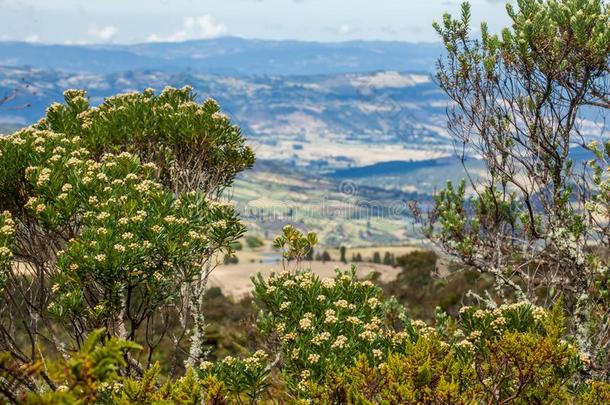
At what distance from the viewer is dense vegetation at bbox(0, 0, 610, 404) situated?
6.95 m

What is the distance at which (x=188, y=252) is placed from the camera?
28.3 feet

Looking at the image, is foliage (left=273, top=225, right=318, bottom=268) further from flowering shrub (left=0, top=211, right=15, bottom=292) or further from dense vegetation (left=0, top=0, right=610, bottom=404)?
flowering shrub (left=0, top=211, right=15, bottom=292)

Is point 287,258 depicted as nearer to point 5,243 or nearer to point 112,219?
point 112,219

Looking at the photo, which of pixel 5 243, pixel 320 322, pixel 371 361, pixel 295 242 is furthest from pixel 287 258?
pixel 5 243

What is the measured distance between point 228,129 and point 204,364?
632cm

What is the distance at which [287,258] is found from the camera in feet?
34.1

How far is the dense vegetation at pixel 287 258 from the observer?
6949 mm

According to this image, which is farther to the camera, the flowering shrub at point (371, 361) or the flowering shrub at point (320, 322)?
the flowering shrub at point (320, 322)

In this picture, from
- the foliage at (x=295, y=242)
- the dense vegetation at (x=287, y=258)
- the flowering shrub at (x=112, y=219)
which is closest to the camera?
the dense vegetation at (x=287, y=258)

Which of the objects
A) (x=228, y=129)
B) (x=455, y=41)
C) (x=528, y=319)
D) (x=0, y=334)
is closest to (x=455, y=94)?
(x=455, y=41)

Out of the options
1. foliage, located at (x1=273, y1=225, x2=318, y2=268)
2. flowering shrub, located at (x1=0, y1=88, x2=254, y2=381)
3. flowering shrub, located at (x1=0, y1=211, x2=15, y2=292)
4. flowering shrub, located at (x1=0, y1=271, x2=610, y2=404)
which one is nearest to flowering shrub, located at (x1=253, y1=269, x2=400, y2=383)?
flowering shrub, located at (x1=0, y1=271, x2=610, y2=404)

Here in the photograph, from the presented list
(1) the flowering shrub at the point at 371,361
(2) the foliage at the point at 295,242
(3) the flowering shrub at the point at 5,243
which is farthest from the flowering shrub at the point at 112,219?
(2) the foliage at the point at 295,242

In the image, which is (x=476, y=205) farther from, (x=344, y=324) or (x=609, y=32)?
(x=344, y=324)

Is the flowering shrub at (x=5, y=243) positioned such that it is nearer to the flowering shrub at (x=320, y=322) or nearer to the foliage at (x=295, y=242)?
the flowering shrub at (x=320, y=322)
